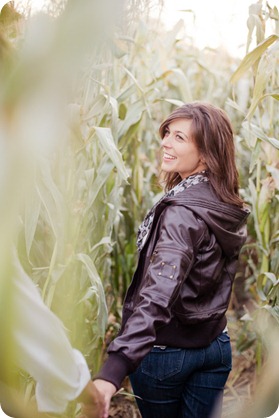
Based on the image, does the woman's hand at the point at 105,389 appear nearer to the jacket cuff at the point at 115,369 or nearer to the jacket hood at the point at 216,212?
the jacket cuff at the point at 115,369

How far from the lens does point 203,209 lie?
800mm

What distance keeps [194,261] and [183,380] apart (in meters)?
0.18

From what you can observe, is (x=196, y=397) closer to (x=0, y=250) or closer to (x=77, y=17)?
(x=0, y=250)

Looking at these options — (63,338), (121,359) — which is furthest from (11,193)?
(121,359)

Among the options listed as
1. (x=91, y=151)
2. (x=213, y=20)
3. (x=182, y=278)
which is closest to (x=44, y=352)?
(x=182, y=278)

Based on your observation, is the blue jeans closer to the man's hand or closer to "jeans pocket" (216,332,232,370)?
"jeans pocket" (216,332,232,370)

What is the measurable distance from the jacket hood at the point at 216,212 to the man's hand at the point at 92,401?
0.28 meters

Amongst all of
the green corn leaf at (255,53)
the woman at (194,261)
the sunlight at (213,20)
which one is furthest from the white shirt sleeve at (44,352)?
the sunlight at (213,20)

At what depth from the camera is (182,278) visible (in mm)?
734

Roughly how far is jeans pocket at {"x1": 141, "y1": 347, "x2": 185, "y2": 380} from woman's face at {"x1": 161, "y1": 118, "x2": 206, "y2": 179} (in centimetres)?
26

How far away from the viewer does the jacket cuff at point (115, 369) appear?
2.14 ft

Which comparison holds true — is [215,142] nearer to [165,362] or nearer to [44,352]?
[165,362]

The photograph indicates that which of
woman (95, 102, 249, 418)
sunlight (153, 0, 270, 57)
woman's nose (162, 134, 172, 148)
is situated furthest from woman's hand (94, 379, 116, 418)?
sunlight (153, 0, 270, 57)

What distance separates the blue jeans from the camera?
84cm
